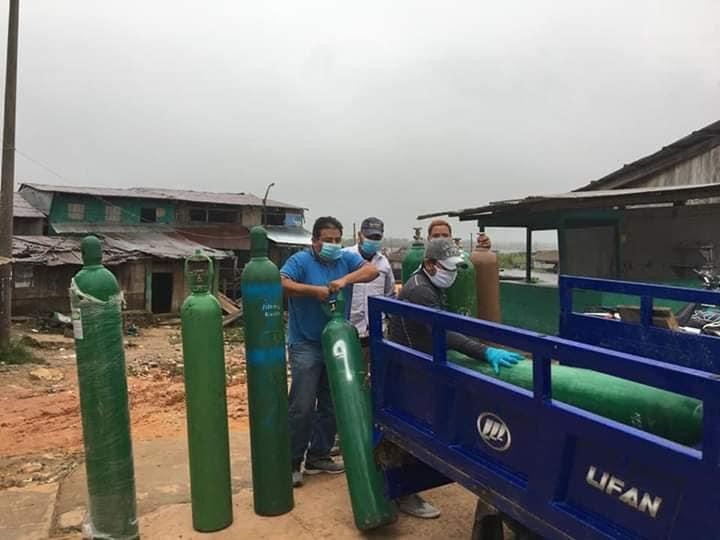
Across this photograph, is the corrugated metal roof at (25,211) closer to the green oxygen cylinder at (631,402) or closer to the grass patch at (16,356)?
the grass patch at (16,356)

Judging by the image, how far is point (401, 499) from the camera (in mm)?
3590

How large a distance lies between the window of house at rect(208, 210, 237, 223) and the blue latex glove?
23599 millimetres

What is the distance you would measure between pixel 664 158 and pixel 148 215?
61.6ft

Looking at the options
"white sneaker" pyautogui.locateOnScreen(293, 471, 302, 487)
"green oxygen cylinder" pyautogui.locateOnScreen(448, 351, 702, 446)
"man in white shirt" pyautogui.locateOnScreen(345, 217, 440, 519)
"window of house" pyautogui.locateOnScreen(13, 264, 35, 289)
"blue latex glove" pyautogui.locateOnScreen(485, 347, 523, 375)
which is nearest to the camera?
"green oxygen cylinder" pyautogui.locateOnScreen(448, 351, 702, 446)

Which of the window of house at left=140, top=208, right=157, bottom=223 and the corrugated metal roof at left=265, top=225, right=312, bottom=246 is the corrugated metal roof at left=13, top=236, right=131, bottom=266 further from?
the corrugated metal roof at left=265, top=225, right=312, bottom=246

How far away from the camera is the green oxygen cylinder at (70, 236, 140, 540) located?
323cm

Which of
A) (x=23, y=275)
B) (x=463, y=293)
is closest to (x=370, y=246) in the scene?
(x=463, y=293)

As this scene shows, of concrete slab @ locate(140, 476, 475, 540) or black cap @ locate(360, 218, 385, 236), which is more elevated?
black cap @ locate(360, 218, 385, 236)

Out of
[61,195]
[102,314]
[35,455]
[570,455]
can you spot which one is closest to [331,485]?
Answer: [102,314]

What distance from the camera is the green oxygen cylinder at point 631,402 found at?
2.05 meters

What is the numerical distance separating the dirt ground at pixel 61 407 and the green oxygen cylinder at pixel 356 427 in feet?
8.10

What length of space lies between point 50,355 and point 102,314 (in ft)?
34.3

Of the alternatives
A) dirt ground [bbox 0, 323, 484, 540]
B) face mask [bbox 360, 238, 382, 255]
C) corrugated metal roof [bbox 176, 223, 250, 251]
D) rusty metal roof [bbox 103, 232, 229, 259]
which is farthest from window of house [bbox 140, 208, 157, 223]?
face mask [bbox 360, 238, 382, 255]

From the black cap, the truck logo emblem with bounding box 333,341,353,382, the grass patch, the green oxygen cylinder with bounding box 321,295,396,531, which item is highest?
the black cap
